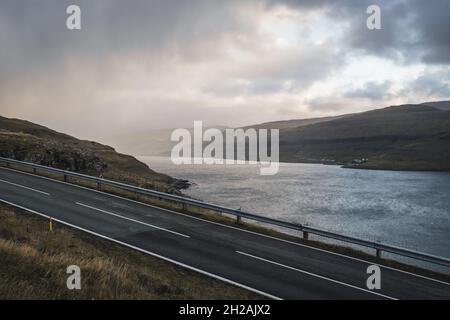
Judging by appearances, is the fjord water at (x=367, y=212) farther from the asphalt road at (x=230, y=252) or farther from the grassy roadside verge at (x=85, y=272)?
the grassy roadside verge at (x=85, y=272)

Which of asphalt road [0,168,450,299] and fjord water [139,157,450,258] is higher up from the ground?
asphalt road [0,168,450,299]

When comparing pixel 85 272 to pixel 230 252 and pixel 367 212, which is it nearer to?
pixel 230 252

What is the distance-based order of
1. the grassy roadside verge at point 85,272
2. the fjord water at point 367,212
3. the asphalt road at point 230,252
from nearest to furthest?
the grassy roadside verge at point 85,272 < the asphalt road at point 230,252 < the fjord water at point 367,212

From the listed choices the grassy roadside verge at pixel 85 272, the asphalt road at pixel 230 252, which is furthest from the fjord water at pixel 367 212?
the grassy roadside verge at pixel 85 272

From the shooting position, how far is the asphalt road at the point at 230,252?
13.2 metres

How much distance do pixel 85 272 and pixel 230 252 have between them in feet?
24.2

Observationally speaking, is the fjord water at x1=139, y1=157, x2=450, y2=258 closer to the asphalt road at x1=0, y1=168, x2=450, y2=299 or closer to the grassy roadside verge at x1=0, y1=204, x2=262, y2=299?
the asphalt road at x1=0, y1=168, x2=450, y2=299

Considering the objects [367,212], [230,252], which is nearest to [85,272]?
[230,252]

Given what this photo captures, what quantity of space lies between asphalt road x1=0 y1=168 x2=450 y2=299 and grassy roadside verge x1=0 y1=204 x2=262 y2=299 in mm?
834

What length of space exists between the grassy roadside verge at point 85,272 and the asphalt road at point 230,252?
83cm

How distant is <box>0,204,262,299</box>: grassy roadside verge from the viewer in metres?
8.71

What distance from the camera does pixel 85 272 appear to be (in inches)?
403

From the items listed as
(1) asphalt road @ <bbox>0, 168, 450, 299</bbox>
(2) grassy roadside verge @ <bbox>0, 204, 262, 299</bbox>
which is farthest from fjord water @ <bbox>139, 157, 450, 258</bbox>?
(2) grassy roadside verge @ <bbox>0, 204, 262, 299</bbox>
